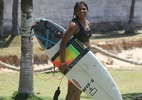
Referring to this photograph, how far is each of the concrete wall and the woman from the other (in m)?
14.9

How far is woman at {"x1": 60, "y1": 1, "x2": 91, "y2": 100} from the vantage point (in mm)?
7402

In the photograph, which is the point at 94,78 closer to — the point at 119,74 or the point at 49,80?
the point at 49,80

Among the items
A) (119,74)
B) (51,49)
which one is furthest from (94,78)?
(119,74)

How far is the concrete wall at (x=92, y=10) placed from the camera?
2364cm

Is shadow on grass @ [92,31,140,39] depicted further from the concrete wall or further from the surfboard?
the surfboard

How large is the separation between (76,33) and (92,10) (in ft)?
57.9

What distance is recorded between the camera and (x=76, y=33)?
24.7ft

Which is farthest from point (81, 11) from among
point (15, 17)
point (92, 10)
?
point (92, 10)

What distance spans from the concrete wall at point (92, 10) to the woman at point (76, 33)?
48.9 feet

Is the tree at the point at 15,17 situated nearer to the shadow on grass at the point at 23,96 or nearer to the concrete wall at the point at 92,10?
the concrete wall at the point at 92,10

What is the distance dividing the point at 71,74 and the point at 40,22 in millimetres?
1066

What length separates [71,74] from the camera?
7.56 meters

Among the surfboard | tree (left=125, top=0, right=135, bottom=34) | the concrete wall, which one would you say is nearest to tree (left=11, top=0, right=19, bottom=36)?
the concrete wall

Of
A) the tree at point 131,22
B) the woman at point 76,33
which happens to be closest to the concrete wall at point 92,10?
the tree at point 131,22
